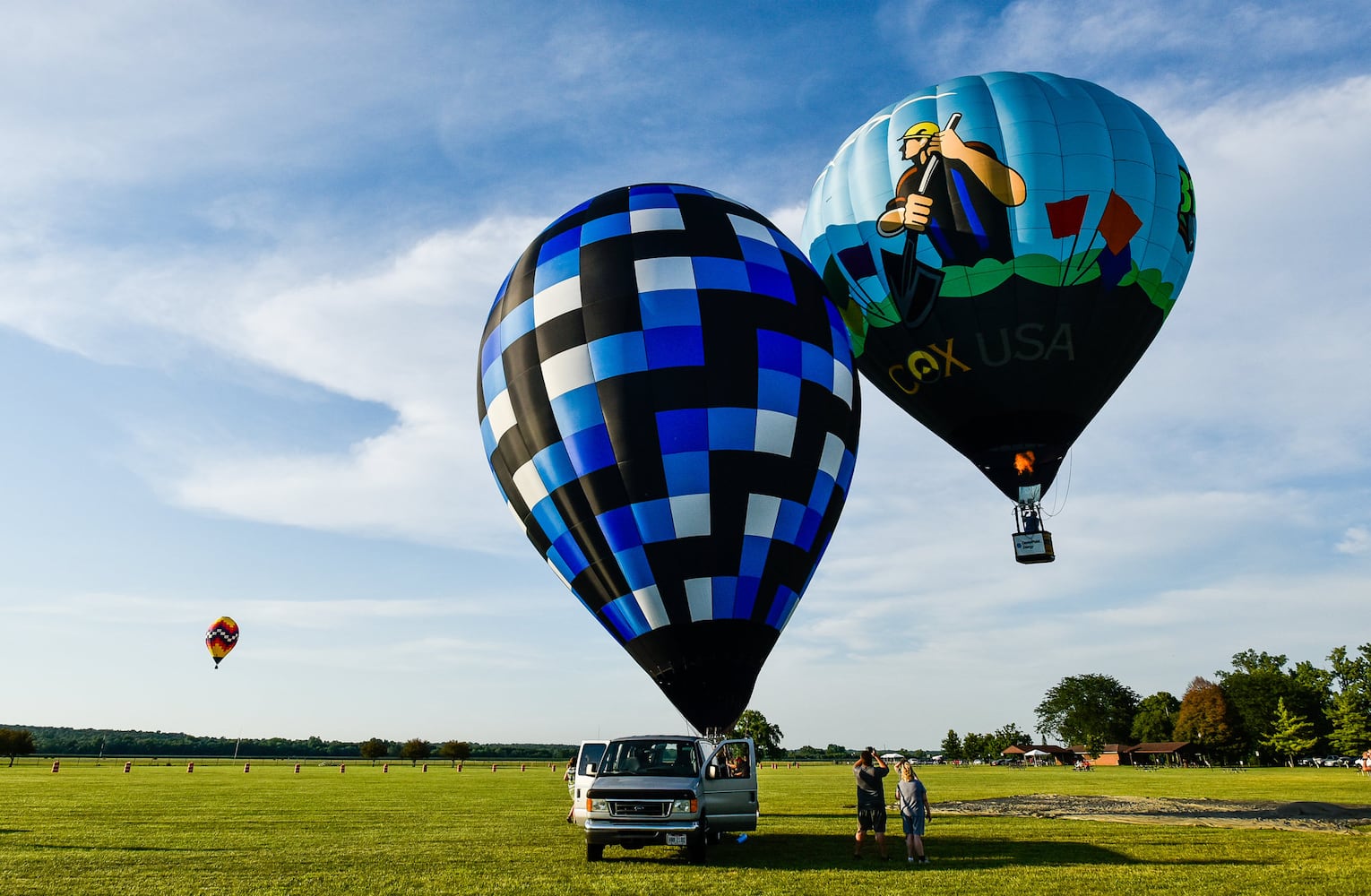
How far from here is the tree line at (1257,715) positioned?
87062 mm

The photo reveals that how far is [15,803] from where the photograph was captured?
21.4m

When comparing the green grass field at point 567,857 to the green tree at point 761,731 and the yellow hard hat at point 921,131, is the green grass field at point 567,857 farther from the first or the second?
the green tree at point 761,731

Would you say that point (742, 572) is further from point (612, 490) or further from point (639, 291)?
point (639, 291)

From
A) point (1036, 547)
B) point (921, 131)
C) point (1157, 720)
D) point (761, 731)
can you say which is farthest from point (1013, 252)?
point (1157, 720)

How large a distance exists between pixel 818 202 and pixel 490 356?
1003cm

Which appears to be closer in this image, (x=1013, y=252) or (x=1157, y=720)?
(x=1013, y=252)

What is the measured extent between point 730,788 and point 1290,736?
106 meters

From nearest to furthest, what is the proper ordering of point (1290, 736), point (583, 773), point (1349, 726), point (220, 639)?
point (583, 773) → point (220, 639) → point (1349, 726) → point (1290, 736)

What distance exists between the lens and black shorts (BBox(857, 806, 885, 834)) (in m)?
12.6

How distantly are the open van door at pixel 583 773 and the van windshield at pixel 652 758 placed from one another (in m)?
0.26

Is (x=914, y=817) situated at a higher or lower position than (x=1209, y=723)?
higher

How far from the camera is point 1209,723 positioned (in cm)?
10506

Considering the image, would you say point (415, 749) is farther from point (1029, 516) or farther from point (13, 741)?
point (1029, 516)

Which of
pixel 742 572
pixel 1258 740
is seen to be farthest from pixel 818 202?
pixel 1258 740
